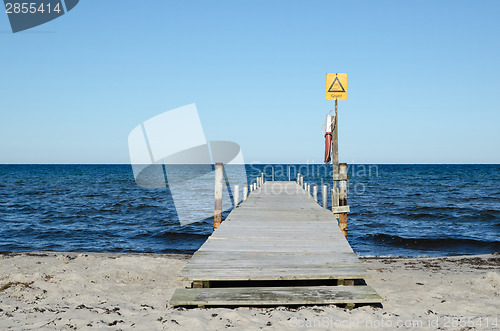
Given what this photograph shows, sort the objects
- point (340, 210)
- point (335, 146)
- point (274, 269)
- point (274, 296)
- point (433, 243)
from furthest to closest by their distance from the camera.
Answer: point (433, 243) < point (335, 146) < point (340, 210) < point (274, 269) < point (274, 296)

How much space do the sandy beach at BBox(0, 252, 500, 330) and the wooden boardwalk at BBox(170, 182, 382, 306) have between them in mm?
174

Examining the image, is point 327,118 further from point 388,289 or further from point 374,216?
point 374,216

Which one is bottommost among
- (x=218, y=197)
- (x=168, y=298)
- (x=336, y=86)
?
(x=168, y=298)

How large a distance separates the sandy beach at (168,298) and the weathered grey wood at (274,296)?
5.4 inches

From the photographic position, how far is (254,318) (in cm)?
428

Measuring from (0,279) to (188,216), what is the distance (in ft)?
45.0

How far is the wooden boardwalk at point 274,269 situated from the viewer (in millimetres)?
4492

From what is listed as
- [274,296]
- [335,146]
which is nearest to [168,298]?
[274,296]

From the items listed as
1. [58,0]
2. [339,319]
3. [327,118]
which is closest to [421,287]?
[339,319]

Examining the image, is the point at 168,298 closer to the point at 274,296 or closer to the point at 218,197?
the point at 274,296

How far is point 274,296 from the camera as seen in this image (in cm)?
452

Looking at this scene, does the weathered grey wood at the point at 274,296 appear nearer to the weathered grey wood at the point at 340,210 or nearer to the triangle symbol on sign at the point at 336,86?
the weathered grey wood at the point at 340,210

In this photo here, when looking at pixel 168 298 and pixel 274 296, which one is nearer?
pixel 274 296

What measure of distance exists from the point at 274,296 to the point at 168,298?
7.89 feet
